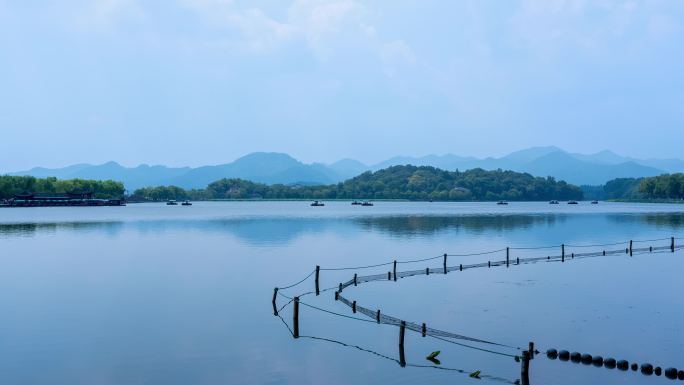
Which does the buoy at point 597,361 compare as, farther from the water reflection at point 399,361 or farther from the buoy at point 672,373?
the water reflection at point 399,361

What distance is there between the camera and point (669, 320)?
109ft

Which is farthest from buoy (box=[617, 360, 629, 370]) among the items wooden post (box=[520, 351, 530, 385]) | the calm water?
wooden post (box=[520, 351, 530, 385])

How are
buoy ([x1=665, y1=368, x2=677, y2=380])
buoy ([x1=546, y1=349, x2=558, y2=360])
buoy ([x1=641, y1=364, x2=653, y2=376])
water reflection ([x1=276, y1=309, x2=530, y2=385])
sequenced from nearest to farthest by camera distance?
buoy ([x1=665, y1=368, x2=677, y2=380]) → buoy ([x1=641, y1=364, x2=653, y2=376]) → water reflection ([x1=276, y1=309, x2=530, y2=385]) → buoy ([x1=546, y1=349, x2=558, y2=360])

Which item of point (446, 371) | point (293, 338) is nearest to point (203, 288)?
point (293, 338)

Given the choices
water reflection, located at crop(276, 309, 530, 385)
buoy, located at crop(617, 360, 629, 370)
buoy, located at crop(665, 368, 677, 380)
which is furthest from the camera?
buoy, located at crop(617, 360, 629, 370)

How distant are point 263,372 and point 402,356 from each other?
6.15 metres

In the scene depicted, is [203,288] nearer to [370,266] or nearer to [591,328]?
[370,266]

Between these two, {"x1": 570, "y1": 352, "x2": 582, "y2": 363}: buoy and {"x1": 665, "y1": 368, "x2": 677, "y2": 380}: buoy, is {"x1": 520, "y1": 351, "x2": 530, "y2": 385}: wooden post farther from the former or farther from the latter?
{"x1": 665, "y1": 368, "x2": 677, "y2": 380}: buoy

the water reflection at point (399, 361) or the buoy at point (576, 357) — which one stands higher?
the buoy at point (576, 357)

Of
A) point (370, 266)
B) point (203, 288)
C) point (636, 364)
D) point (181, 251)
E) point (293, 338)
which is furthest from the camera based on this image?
point (181, 251)

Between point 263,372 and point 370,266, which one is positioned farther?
point 370,266

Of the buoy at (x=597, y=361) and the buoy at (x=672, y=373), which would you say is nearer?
the buoy at (x=672, y=373)

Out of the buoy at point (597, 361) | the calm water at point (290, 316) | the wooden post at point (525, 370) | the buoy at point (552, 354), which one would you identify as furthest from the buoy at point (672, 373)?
the wooden post at point (525, 370)

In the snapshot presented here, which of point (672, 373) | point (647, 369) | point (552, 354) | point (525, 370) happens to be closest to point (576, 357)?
point (552, 354)
